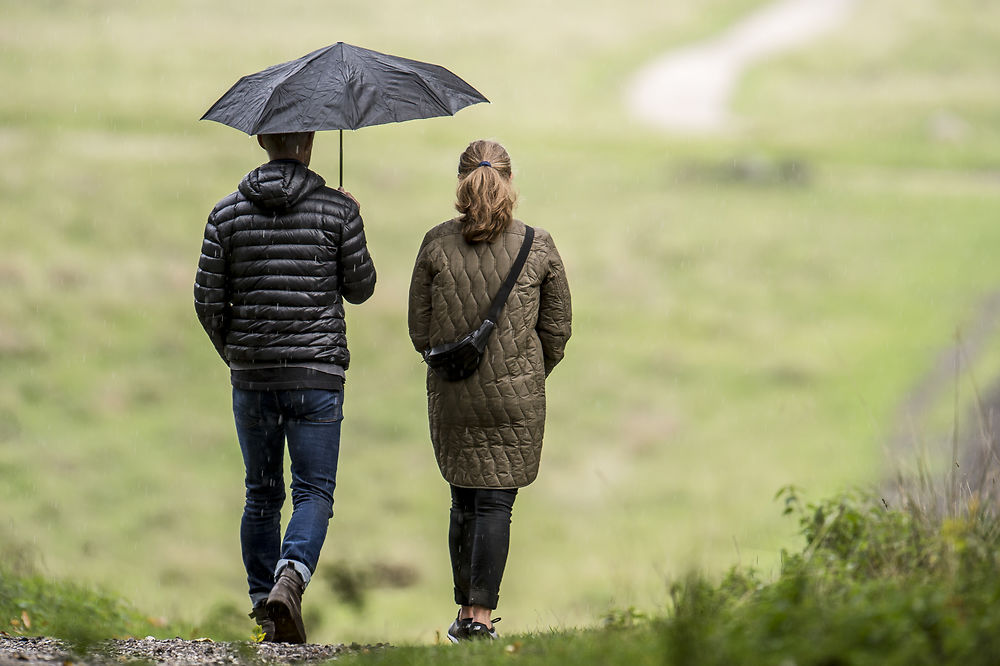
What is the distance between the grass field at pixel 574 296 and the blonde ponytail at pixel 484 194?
172 centimetres

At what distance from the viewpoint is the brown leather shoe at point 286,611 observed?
4844 mm

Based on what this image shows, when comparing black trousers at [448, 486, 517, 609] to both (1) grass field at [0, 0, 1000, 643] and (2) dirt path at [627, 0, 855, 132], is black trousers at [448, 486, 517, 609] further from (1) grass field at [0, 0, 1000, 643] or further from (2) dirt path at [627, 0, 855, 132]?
(2) dirt path at [627, 0, 855, 132]

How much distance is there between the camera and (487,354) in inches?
204

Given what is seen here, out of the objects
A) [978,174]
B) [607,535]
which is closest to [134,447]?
[607,535]

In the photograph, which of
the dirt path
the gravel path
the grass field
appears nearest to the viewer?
the gravel path

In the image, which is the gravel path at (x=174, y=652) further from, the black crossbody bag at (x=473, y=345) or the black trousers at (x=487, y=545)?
the black crossbody bag at (x=473, y=345)

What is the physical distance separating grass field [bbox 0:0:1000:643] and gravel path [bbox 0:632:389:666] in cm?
114

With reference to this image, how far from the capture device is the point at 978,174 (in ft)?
108

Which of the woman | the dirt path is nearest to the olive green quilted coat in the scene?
the woman

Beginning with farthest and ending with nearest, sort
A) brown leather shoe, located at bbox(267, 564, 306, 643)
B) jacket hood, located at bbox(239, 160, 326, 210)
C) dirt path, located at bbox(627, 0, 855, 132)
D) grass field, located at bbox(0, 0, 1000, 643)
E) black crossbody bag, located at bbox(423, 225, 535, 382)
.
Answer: dirt path, located at bbox(627, 0, 855, 132) → grass field, located at bbox(0, 0, 1000, 643) → black crossbody bag, located at bbox(423, 225, 535, 382) → jacket hood, located at bbox(239, 160, 326, 210) → brown leather shoe, located at bbox(267, 564, 306, 643)

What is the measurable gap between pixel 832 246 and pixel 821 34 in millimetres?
27386

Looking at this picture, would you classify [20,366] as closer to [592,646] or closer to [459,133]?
[592,646]

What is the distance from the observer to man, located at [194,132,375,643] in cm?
506

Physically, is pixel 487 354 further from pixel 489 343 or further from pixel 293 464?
pixel 293 464
